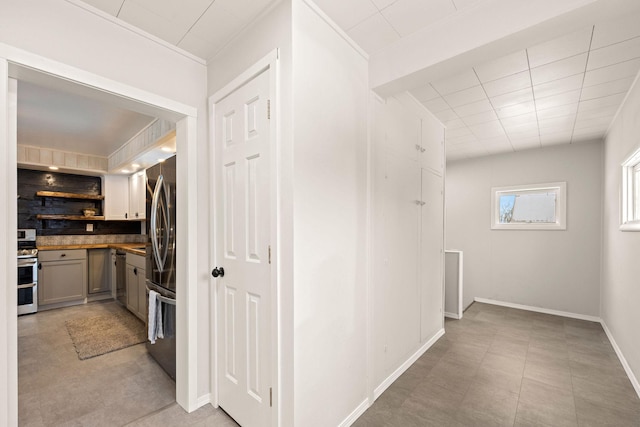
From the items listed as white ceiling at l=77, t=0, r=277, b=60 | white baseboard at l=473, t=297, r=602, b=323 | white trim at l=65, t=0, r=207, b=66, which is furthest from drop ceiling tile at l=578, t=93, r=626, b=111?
white trim at l=65, t=0, r=207, b=66

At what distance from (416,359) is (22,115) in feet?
16.1

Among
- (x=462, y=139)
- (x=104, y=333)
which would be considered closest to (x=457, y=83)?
(x=462, y=139)

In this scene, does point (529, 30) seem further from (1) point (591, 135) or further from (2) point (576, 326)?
(2) point (576, 326)

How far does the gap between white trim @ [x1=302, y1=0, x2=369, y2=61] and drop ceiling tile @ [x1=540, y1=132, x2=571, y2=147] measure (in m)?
3.39

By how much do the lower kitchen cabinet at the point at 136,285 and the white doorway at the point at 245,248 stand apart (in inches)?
80.4

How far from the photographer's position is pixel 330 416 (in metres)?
A: 1.72

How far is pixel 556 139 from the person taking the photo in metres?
4.07

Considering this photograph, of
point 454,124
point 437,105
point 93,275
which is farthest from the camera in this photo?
point 93,275

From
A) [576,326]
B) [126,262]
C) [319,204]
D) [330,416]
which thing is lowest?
[576,326]

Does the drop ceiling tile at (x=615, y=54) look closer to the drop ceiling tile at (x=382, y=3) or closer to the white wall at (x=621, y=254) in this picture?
the white wall at (x=621, y=254)

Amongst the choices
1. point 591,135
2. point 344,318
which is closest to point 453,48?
point 344,318

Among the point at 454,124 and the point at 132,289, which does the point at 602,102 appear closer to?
the point at 454,124

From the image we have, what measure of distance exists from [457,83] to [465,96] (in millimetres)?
314

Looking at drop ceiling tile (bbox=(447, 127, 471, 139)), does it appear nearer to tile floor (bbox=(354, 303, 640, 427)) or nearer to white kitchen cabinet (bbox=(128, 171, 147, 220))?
tile floor (bbox=(354, 303, 640, 427))
